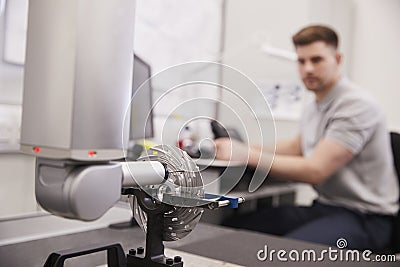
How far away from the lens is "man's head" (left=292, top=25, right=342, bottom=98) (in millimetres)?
2012

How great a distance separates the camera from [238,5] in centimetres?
267

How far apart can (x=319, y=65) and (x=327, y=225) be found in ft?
2.19

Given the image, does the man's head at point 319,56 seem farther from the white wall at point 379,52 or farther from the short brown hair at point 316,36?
the white wall at point 379,52

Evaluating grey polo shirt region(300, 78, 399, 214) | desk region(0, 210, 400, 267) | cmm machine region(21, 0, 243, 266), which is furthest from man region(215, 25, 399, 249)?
cmm machine region(21, 0, 243, 266)

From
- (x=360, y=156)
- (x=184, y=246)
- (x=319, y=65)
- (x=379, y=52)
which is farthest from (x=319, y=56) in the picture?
(x=379, y=52)

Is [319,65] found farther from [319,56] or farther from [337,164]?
[337,164]

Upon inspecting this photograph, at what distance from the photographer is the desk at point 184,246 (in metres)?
0.85

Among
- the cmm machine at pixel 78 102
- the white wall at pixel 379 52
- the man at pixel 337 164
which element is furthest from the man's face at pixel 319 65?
the cmm machine at pixel 78 102

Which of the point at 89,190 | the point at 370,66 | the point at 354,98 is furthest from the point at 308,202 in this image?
the point at 89,190

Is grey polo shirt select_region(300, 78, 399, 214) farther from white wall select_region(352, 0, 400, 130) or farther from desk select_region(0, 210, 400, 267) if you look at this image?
white wall select_region(352, 0, 400, 130)

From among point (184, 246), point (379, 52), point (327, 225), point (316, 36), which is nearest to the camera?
point (184, 246)

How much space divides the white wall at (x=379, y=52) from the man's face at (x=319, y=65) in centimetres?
127

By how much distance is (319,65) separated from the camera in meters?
2.02

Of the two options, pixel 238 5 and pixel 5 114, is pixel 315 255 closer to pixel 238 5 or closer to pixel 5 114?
pixel 5 114
